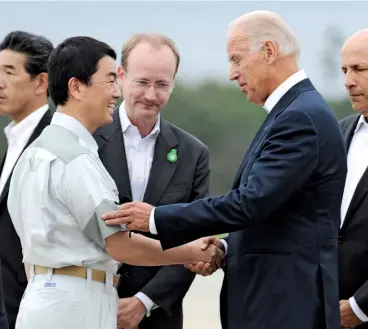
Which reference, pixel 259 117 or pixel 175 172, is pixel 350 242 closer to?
pixel 175 172

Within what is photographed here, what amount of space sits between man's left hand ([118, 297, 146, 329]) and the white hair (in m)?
1.14

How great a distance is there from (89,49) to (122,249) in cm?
68

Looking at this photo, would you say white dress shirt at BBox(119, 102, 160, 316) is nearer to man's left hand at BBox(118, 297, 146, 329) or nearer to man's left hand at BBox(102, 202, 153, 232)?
man's left hand at BBox(118, 297, 146, 329)

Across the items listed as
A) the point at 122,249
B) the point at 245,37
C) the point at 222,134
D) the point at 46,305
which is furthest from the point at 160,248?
the point at 222,134

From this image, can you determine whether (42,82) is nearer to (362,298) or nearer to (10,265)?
(10,265)

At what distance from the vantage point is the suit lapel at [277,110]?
3654 mm

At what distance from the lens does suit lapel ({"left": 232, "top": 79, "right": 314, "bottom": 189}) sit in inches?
144

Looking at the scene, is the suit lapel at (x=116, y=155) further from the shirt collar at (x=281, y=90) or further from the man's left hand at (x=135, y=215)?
the shirt collar at (x=281, y=90)

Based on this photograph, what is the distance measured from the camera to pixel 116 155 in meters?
4.34

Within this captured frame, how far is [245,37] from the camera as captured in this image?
3717 millimetres

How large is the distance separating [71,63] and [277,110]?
27.9 inches

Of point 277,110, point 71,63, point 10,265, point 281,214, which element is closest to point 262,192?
point 281,214

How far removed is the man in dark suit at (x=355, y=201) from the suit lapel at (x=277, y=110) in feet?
1.90

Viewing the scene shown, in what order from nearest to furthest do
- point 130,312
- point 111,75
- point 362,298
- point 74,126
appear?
point 74,126 < point 111,75 < point 362,298 < point 130,312
